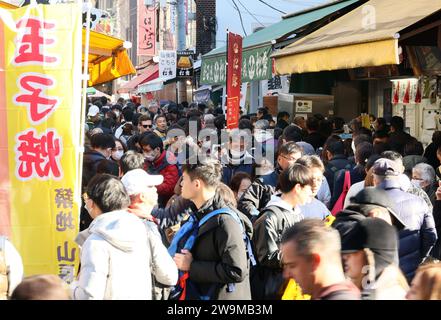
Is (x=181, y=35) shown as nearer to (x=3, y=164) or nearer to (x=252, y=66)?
(x=252, y=66)

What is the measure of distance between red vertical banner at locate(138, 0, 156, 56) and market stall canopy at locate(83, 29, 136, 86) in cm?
1899

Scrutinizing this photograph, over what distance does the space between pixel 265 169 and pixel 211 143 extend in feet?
10.7

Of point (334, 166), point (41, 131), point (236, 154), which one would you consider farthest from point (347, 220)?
point (236, 154)

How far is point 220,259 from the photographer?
5020mm

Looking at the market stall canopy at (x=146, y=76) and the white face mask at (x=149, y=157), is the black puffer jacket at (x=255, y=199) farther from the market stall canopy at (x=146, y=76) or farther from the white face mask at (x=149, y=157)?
the market stall canopy at (x=146, y=76)

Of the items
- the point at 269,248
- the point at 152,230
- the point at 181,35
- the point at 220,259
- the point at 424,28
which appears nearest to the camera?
the point at 220,259

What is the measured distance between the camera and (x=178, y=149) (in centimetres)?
938

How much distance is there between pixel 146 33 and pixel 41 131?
2980 cm

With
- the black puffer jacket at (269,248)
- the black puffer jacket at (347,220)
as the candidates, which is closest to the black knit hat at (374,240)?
the black puffer jacket at (347,220)

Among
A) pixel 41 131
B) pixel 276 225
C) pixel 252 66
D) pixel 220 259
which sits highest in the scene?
pixel 252 66

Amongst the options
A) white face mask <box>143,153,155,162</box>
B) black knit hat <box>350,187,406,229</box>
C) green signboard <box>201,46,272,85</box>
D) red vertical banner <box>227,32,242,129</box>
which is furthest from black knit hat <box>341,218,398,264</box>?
green signboard <box>201,46,272,85</box>
